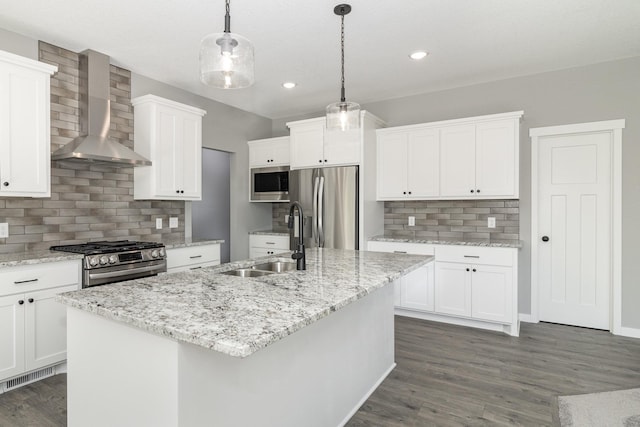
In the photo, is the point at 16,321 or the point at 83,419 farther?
the point at 16,321

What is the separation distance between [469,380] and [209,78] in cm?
262

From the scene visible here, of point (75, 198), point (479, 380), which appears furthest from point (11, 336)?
point (479, 380)

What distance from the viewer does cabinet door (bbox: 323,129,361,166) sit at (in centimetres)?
423

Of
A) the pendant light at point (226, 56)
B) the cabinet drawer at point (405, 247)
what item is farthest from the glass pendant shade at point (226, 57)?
the cabinet drawer at point (405, 247)

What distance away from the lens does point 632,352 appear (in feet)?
10.3

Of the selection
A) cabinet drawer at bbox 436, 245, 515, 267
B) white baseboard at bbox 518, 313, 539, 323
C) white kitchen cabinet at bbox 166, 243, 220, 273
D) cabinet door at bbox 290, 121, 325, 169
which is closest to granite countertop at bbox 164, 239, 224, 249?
white kitchen cabinet at bbox 166, 243, 220, 273

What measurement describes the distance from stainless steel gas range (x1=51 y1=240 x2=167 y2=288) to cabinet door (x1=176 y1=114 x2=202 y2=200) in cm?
84

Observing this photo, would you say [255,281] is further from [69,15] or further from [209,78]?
[69,15]

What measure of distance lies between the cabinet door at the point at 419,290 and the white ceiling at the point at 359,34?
2.14 meters

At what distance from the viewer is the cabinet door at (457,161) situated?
3.92 m

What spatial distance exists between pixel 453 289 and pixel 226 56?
129 inches

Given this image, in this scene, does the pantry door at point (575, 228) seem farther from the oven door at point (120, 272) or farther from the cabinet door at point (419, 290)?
the oven door at point (120, 272)

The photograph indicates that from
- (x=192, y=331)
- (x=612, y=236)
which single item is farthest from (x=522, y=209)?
(x=192, y=331)

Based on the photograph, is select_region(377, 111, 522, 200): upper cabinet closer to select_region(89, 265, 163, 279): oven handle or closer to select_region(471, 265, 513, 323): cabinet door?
select_region(471, 265, 513, 323): cabinet door
